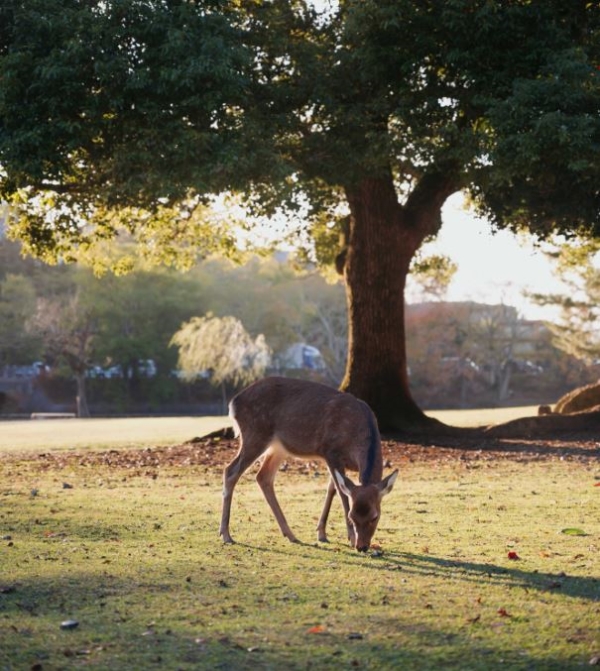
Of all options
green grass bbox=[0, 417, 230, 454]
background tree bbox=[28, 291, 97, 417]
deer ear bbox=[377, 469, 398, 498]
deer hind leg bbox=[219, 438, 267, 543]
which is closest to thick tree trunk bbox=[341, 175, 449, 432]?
green grass bbox=[0, 417, 230, 454]

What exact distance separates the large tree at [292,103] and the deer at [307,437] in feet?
28.4

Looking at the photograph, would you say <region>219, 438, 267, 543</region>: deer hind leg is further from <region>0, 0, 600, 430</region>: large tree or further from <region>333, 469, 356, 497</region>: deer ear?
<region>0, 0, 600, 430</region>: large tree

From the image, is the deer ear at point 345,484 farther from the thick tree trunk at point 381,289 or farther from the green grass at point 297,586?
the thick tree trunk at point 381,289

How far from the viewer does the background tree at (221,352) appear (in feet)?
206

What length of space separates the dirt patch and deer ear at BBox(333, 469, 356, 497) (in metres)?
8.79

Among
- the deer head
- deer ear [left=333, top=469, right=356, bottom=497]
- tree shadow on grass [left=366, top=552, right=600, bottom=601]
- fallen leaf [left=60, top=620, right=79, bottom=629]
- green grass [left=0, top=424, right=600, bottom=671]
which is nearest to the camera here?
green grass [left=0, top=424, right=600, bottom=671]

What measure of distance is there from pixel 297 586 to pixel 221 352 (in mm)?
55785

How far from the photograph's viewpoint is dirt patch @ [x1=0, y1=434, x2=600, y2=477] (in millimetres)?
19297

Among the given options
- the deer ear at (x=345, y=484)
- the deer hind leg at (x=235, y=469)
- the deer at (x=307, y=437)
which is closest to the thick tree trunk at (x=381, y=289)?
the deer at (x=307, y=437)

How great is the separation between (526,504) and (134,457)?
33.2ft

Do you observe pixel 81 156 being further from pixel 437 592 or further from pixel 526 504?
pixel 437 592

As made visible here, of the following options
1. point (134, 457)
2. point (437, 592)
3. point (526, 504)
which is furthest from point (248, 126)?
point (437, 592)

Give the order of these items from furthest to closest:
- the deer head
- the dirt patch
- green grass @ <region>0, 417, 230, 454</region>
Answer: green grass @ <region>0, 417, 230, 454</region>
the dirt patch
the deer head

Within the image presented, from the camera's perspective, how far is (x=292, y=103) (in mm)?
20984
